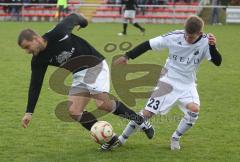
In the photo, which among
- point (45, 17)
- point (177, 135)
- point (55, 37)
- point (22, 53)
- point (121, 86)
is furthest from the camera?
point (45, 17)

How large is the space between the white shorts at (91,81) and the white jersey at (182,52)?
2.29ft

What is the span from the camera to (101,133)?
5836mm

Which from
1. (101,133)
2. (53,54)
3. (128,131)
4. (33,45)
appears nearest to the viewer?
(33,45)

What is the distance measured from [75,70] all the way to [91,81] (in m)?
0.23

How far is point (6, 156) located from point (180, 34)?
2453mm

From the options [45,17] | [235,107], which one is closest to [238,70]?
[235,107]

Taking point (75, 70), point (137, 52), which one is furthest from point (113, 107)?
point (137, 52)

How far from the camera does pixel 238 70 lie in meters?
12.6

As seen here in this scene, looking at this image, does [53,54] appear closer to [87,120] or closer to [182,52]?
[87,120]

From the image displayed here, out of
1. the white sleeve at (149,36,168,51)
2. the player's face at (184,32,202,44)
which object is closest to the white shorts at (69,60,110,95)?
the white sleeve at (149,36,168,51)

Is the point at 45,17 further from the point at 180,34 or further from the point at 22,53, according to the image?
the point at 180,34

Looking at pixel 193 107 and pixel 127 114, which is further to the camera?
pixel 127 114

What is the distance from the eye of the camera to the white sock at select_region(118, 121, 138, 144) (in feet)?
20.1

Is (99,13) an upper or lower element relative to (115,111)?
lower
